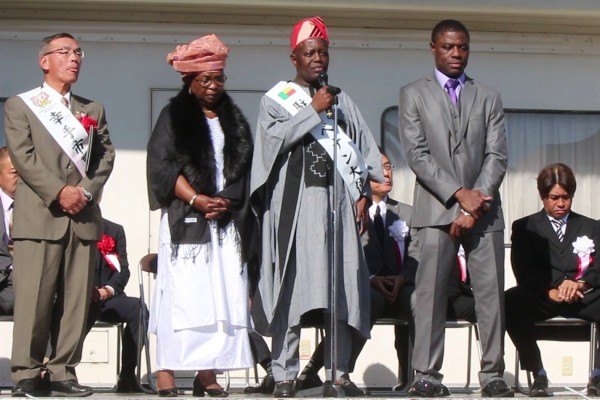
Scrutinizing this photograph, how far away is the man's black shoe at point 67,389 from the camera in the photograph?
304 inches

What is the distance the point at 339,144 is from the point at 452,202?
0.72 m

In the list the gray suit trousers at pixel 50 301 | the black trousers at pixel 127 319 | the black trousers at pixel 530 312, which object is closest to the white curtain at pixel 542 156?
the black trousers at pixel 530 312

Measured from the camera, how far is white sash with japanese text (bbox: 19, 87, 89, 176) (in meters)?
7.87

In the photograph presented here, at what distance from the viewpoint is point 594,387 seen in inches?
335

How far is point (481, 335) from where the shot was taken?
26.0ft

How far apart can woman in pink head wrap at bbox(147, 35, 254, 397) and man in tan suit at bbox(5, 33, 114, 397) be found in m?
0.41

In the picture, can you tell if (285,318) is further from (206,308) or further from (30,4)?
(30,4)

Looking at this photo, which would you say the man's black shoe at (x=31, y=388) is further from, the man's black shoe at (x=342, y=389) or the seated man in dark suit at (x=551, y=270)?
the seated man in dark suit at (x=551, y=270)

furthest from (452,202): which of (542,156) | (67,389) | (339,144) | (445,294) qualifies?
(542,156)

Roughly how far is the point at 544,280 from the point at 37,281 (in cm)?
323

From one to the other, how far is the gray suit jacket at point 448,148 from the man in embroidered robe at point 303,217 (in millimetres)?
343

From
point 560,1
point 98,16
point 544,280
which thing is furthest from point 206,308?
point 560,1

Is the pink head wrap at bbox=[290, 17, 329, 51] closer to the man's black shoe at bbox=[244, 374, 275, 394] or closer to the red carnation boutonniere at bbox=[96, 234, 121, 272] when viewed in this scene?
the man's black shoe at bbox=[244, 374, 275, 394]

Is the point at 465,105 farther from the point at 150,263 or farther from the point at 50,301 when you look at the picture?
the point at 50,301
